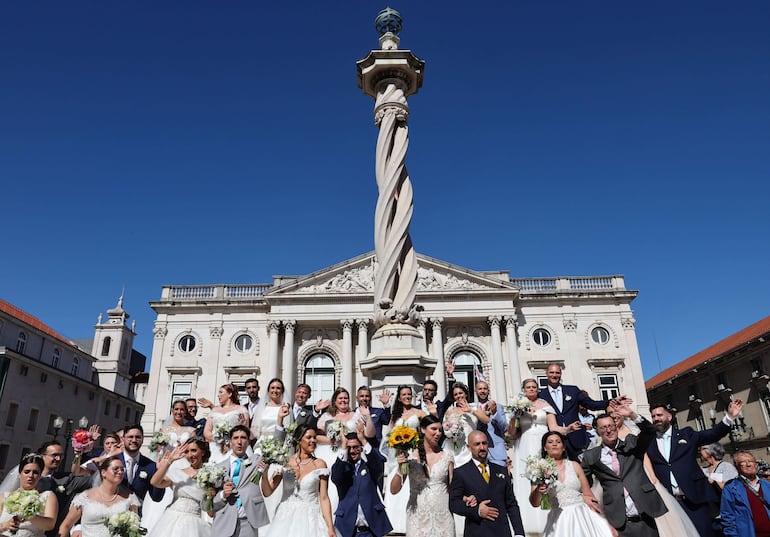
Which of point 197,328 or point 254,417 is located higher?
point 197,328

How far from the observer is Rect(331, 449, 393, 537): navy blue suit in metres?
5.94

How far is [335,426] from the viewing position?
278 inches

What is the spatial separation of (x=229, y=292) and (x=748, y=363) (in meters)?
39.0

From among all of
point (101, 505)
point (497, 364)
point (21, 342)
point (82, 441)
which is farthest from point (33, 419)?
point (101, 505)

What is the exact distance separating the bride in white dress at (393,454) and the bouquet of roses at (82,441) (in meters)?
4.26

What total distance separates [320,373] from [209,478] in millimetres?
36173

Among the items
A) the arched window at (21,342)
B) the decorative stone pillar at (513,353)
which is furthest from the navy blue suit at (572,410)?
the arched window at (21,342)

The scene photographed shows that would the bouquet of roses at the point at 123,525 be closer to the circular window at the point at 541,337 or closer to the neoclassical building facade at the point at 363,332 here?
the neoclassical building facade at the point at 363,332

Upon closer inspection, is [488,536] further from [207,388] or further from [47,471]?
[207,388]

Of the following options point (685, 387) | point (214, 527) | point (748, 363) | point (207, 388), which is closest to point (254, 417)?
point (214, 527)

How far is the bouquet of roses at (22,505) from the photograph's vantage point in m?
4.43

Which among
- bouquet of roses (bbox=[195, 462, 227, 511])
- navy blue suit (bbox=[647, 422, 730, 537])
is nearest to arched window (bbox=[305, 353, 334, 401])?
navy blue suit (bbox=[647, 422, 730, 537])

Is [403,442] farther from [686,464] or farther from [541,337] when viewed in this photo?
[541,337]

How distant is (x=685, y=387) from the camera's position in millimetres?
43875
